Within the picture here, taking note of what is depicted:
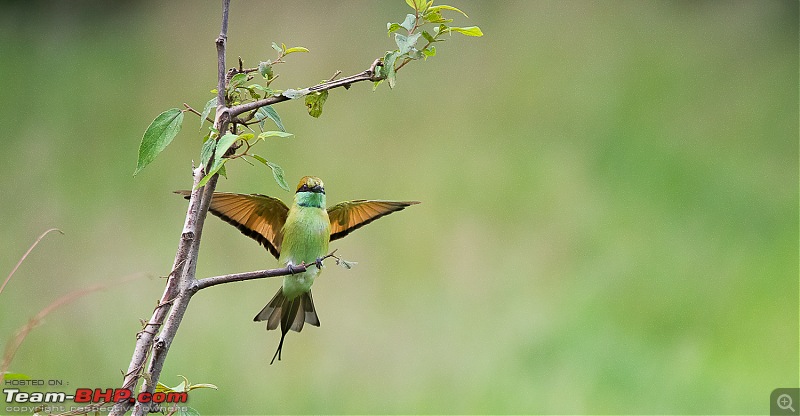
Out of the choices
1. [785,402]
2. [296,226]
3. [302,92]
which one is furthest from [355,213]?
[785,402]

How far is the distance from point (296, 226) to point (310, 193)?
0.20ft

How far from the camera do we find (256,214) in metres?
0.85

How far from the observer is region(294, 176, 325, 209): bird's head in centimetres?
98

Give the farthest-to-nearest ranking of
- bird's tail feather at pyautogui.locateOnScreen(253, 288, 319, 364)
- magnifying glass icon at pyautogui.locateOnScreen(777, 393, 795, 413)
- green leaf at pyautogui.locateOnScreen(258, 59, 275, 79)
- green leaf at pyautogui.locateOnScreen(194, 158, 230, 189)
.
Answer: magnifying glass icon at pyautogui.locateOnScreen(777, 393, 795, 413), bird's tail feather at pyautogui.locateOnScreen(253, 288, 319, 364), green leaf at pyautogui.locateOnScreen(258, 59, 275, 79), green leaf at pyautogui.locateOnScreen(194, 158, 230, 189)

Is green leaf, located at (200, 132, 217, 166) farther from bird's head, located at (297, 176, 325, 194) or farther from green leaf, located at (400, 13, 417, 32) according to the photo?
bird's head, located at (297, 176, 325, 194)

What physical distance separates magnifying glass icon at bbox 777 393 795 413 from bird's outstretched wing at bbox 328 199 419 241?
1109mm

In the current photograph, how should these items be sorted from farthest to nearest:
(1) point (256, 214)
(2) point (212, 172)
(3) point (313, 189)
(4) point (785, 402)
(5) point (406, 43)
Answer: (4) point (785, 402) < (3) point (313, 189) < (1) point (256, 214) < (5) point (406, 43) < (2) point (212, 172)

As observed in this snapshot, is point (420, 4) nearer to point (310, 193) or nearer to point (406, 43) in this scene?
point (406, 43)

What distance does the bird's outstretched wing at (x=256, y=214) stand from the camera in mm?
811

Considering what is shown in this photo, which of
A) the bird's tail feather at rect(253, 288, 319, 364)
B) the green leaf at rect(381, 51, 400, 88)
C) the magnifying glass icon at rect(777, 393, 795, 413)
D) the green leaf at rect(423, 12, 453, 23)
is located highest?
the green leaf at rect(423, 12, 453, 23)

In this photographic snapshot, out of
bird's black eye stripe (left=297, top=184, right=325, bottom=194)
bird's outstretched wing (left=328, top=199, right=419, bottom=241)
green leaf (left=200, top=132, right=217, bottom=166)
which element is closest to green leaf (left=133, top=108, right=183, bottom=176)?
green leaf (left=200, top=132, right=217, bottom=166)

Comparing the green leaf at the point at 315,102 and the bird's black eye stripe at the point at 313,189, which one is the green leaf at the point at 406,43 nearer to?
the green leaf at the point at 315,102

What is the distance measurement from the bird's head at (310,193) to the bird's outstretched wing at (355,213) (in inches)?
2.9

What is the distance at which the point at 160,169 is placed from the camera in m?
1.86
